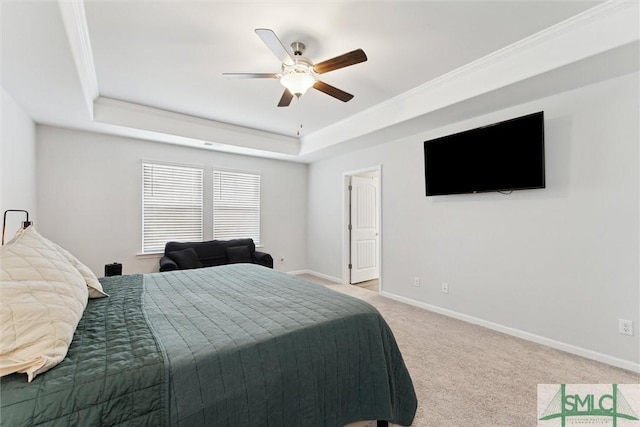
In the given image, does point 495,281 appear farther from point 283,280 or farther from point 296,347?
point 296,347

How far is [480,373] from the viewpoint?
233 cm

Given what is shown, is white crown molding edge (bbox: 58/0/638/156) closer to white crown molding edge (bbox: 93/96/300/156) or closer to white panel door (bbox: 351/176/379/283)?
white crown molding edge (bbox: 93/96/300/156)

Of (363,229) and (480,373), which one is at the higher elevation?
(363,229)

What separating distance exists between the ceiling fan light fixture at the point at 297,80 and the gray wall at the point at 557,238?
220cm

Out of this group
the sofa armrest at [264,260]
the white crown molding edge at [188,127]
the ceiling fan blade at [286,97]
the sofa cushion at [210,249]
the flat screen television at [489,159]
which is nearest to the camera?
the ceiling fan blade at [286,97]

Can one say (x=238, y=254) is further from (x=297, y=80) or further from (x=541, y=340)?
(x=541, y=340)

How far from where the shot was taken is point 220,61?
2779 millimetres

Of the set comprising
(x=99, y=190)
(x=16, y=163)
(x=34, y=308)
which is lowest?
(x=34, y=308)

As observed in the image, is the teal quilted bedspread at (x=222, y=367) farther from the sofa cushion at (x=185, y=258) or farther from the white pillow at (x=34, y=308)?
the sofa cushion at (x=185, y=258)

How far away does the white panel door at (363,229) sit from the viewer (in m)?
5.47

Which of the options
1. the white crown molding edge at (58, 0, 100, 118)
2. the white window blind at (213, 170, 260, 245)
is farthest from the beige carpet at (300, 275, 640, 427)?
the white crown molding edge at (58, 0, 100, 118)

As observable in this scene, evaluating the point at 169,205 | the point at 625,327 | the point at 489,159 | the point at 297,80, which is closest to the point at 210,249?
the point at 169,205

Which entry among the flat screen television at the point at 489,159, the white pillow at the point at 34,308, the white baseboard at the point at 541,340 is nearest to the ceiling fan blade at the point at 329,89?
the flat screen television at the point at 489,159

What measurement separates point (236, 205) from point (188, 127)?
5.44 ft
